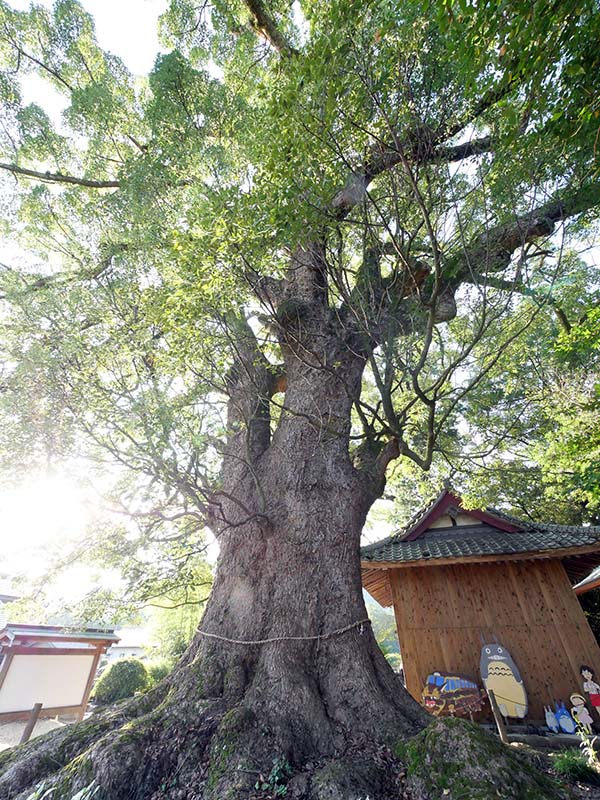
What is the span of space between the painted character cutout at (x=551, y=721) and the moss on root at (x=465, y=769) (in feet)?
15.2

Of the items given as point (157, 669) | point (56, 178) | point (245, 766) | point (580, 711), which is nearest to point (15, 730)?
point (157, 669)

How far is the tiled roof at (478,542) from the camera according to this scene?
6215mm

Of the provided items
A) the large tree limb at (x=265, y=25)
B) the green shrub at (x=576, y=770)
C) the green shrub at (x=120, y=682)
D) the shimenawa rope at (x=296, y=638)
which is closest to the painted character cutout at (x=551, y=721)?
the green shrub at (x=576, y=770)

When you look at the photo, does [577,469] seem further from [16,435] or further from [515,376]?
[16,435]

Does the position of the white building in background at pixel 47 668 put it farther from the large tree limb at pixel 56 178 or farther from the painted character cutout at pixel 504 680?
the large tree limb at pixel 56 178

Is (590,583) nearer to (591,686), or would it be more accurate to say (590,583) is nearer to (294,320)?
(591,686)

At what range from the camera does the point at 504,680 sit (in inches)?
229

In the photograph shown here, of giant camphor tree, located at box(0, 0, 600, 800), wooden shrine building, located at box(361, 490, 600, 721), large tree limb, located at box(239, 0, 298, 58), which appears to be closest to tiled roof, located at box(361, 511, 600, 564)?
wooden shrine building, located at box(361, 490, 600, 721)

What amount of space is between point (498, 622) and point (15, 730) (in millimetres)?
Answer: 12373

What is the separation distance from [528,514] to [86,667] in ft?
52.8

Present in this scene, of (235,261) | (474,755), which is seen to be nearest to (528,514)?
(474,755)

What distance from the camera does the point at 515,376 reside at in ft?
28.2

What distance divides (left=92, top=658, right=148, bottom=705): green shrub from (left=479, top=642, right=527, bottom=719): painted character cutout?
33.9 feet

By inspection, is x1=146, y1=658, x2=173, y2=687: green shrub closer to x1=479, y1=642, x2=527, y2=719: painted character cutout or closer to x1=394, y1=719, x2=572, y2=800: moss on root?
x1=479, y1=642, x2=527, y2=719: painted character cutout
